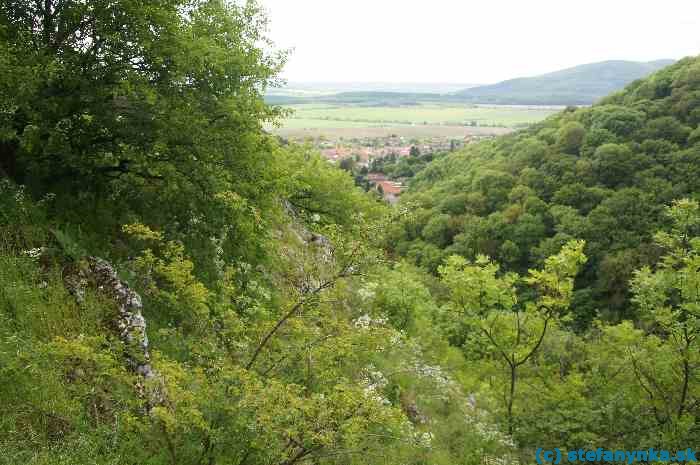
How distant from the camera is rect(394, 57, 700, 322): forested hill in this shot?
49781 mm

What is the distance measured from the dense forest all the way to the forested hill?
117 feet

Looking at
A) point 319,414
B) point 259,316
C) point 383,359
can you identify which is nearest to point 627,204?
point 383,359

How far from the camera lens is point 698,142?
54.3 m

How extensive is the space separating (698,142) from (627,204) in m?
12.7

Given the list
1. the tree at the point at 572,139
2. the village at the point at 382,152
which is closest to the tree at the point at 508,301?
the tree at the point at 572,139

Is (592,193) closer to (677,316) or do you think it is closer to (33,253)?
(677,316)

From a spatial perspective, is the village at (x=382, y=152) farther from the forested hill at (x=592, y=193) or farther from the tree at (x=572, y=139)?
the tree at (x=572, y=139)

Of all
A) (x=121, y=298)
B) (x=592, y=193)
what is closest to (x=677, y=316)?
(x=121, y=298)

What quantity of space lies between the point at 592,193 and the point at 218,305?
197ft

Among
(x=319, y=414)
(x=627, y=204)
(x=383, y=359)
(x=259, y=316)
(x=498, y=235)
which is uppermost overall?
(x=319, y=414)

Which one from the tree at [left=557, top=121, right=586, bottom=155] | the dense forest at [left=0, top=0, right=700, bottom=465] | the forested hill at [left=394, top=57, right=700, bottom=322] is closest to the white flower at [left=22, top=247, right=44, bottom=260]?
the dense forest at [left=0, top=0, right=700, bottom=465]

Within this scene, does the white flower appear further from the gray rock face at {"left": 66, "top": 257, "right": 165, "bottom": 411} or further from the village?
the village

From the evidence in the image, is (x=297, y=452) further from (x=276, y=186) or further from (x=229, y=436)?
(x=276, y=186)

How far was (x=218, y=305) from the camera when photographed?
632 cm
